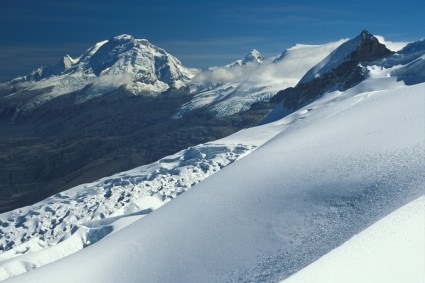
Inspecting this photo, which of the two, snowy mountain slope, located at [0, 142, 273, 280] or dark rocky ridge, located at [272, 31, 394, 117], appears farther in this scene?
dark rocky ridge, located at [272, 31, 394, 117]

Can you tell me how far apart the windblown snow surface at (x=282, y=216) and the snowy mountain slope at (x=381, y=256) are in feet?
0.25

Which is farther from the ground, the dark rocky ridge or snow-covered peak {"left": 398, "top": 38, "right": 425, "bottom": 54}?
snow-covered peak {"left": 398, "top": 38, "right": 425, "bottom": 54}

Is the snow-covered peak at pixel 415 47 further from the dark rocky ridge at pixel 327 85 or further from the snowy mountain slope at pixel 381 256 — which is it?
the snowy mountain slope at pixel 381 256

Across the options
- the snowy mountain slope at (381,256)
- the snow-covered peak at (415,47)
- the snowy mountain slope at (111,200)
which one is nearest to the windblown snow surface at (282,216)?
the snowy mountain slope at (381,256)

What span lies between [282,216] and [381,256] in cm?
1090

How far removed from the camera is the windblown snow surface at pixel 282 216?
87.5 feet

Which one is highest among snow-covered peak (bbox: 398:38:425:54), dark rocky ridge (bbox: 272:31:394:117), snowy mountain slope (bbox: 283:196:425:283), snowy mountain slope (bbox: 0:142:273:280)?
snow-covered peak (bbox: 398:38:425:54)

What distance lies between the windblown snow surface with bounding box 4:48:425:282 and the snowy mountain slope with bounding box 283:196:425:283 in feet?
0.25

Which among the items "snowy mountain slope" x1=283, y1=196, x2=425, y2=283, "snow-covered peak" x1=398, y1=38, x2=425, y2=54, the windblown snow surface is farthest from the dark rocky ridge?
"snowy mountain slope" x1=283, y1=196, x2=425, y2=283

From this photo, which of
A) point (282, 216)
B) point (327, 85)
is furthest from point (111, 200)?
point (327, 85)

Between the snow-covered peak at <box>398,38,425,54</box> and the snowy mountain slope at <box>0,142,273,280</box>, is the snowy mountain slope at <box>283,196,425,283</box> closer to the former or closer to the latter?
the snowy mountain slope at <box>0,142,273,280</box>

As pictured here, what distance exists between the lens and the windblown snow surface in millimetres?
26672

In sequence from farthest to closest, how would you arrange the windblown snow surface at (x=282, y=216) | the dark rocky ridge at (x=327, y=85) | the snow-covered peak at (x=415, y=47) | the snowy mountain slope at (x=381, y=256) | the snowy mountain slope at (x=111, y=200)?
the snow-covered peak at (x=415, y=47) < the dark rocky ridge at (x=327, y=85) < the snowy mountain slope at (x=111, y=200) < the windblown snow surface at (x=282, y=216) < the snowy mountain slope at (x=381, y=256)

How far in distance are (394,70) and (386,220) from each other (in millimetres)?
124176
